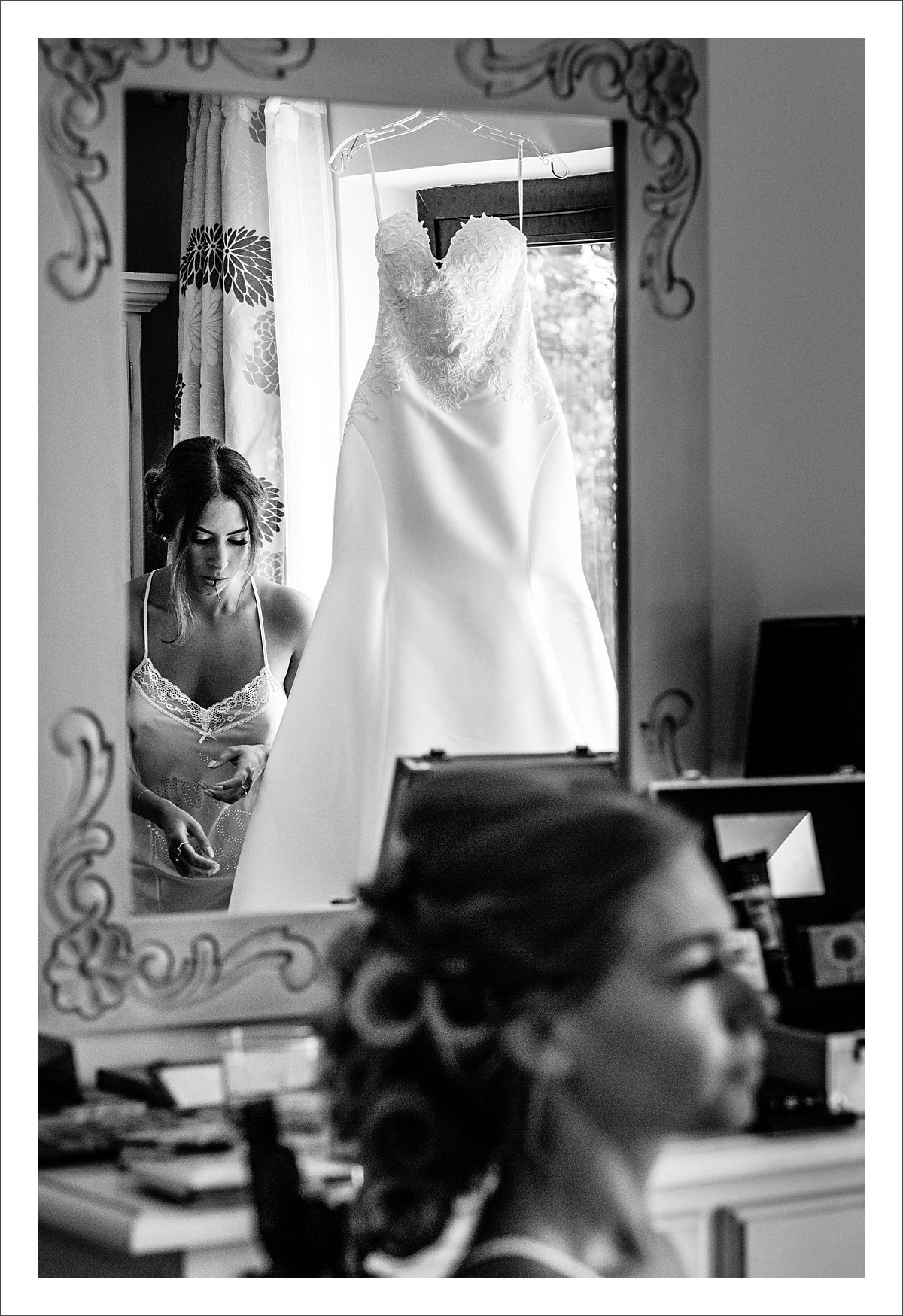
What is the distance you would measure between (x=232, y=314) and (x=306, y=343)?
0.11 metres

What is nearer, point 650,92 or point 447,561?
point 650,92

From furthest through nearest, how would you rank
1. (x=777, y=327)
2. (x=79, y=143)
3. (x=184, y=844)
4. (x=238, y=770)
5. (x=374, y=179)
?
Answer: (x=374, y=179), (x=238, y=770), (x=184, y=844), (x=777, y=327), (x=79, y=143)

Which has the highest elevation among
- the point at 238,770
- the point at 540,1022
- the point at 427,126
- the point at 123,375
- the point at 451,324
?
the point at 427,126

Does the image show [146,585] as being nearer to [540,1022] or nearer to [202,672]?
[202,672]

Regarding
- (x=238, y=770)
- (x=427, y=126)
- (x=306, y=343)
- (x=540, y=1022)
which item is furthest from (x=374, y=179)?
(x=540, y=1022)

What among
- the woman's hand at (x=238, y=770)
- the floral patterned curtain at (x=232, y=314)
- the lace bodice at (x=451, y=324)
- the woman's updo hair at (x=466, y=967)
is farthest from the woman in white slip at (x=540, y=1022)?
the floral patterned curtain at (x=232, y=314)

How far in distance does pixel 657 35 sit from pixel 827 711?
23.6 inches

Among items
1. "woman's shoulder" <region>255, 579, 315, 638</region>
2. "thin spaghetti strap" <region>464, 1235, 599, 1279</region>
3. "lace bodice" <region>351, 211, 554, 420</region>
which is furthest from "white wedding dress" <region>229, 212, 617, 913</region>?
"thin spaghetti strap" <region>464, 1235, 599, 1279</region>

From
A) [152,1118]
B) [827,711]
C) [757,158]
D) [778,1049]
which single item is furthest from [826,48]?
[152,1118]

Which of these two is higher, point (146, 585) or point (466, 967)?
point (146, 585)

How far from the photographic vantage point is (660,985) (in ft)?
3.20

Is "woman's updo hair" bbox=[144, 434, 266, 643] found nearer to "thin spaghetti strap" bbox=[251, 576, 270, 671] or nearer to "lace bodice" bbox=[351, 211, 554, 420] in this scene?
"thin spaghetti strap" bbox=[251, 576, 270, 671]

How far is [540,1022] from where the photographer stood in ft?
3.25

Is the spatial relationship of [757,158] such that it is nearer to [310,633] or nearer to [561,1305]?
[310,633]
